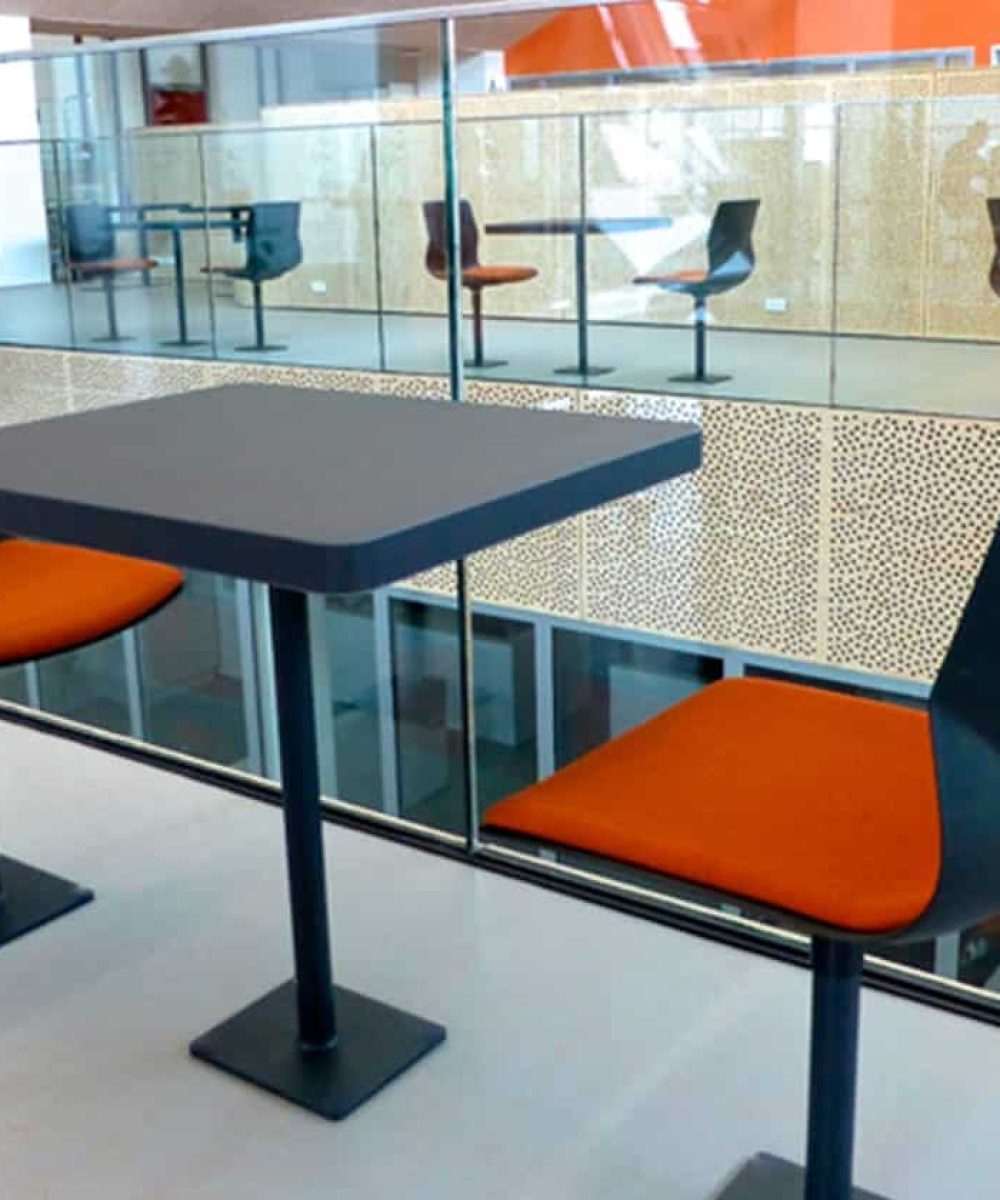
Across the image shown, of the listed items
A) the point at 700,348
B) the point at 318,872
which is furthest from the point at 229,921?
the point at 700,348

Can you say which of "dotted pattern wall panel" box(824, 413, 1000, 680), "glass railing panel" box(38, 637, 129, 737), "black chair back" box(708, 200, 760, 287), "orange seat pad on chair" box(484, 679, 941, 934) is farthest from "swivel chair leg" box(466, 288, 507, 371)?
"orange seat pad on chair" box(484, 679, 941, 934)

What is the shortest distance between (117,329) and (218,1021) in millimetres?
5973

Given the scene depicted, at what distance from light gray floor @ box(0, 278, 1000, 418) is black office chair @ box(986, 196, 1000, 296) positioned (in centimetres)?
27

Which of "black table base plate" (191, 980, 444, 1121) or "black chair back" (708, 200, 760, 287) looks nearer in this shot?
"black table base plate" (191, 980, 444, 1121)

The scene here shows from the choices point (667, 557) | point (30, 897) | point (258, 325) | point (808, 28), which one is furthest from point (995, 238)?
point (808, 28)

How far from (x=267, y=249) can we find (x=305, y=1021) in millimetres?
5470

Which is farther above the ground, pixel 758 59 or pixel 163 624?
pixel 758 59

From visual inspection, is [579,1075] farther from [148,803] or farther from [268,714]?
→ [268,714]

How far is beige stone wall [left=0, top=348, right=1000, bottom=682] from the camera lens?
11.4ft

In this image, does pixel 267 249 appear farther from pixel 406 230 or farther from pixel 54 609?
pixel 54 609

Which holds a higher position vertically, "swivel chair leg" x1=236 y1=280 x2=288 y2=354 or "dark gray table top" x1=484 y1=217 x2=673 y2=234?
"dark gray table top" x1=484 y1=217 x2=673 y2=234

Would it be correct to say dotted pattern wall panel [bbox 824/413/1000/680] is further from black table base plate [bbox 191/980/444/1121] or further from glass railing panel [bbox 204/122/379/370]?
glass railing panel [bbox 204/122/379/370]

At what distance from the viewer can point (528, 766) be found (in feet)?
8.77

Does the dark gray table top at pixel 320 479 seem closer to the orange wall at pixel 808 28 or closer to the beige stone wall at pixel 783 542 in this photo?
the beige stone wall at pixel 783 542
